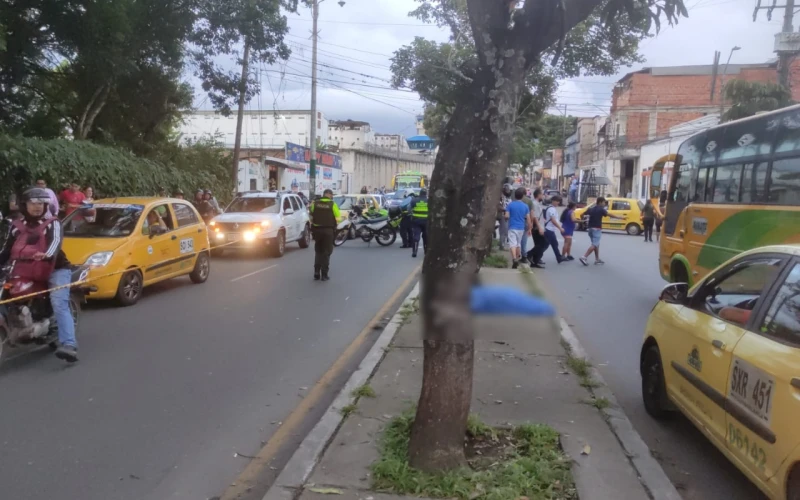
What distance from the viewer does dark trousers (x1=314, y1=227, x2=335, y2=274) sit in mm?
12602

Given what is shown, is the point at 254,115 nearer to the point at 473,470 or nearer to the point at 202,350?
the point at 202,350

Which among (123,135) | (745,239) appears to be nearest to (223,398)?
(745,239)

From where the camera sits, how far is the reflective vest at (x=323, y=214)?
495 inches

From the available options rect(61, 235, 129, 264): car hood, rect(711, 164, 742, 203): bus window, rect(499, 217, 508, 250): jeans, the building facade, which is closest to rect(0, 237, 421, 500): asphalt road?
rect(61, 235, 129, 264): car hood

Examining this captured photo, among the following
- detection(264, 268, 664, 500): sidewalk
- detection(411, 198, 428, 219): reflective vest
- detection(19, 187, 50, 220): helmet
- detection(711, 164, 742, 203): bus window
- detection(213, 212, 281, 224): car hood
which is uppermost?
detection(711, 164, 742, 203): bus window

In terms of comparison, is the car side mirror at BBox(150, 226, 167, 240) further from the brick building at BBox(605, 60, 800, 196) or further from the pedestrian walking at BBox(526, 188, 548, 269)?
the brick building at BBox(605, 60, 800, 196)

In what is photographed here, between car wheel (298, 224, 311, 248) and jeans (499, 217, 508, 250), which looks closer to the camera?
jeans (499, 217, 508, 250)

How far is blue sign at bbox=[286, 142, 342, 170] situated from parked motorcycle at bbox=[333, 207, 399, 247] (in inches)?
685

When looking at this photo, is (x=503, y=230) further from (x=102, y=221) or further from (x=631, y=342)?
(x=102, y=221)

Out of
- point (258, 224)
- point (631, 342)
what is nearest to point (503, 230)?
point (258, 224)

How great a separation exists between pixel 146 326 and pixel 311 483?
5.43 meters

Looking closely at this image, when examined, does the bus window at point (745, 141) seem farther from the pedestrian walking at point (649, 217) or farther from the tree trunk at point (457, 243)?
the pedestrian walking at point (649, 217)

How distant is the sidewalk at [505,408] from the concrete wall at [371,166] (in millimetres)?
47353

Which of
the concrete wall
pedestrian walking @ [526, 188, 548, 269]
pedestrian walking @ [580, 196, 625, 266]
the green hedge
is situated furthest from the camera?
the concrete wall
